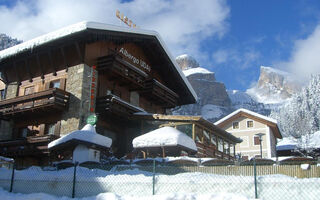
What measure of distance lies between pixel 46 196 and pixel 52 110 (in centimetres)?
1071

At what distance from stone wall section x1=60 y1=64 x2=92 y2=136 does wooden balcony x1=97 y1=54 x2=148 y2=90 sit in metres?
1.01

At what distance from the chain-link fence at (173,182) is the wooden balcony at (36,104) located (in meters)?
7.39

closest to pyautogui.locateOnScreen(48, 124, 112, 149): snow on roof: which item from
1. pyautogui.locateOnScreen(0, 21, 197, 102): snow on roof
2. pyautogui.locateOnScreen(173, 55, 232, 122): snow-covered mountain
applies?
pyautogui.locateOnScreen(0, 21, 197, 102): snow on roof

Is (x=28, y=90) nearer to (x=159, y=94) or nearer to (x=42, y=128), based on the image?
(x=42, y=128)

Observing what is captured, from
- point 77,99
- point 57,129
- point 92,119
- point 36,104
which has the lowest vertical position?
point 57,129

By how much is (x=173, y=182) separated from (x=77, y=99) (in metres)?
12.0

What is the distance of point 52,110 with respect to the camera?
21094 millimetres

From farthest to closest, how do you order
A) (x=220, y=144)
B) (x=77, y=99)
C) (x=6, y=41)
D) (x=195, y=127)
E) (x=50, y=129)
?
(x=6, y=41), (x=220, y=144), (x=195, y=127), (x=50, y=129), (x=77, y=99)

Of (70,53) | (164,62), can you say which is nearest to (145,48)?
(164,62)

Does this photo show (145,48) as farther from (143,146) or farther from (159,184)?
(159,184)

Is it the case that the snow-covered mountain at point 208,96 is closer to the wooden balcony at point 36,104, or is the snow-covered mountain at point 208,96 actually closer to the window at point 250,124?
the window at point 250,124

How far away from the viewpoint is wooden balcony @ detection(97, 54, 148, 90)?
71.9 feet

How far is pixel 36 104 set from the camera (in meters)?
21.0

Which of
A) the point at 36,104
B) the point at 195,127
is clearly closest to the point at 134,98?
the point at 195,127
